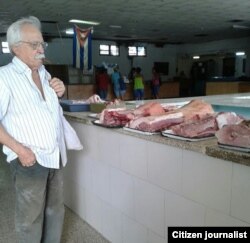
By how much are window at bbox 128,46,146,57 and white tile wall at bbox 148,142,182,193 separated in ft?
48.4

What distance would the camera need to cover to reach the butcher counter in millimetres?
1321

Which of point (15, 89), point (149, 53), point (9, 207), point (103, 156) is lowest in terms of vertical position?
point (9, 207)

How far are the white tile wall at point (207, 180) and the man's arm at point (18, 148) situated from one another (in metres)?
0.81

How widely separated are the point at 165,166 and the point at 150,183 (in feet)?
0.61

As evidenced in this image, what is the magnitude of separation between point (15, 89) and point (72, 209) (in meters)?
1.47

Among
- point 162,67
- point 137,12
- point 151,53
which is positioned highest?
point 137,12

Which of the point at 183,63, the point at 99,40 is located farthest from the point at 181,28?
the point at 183,63

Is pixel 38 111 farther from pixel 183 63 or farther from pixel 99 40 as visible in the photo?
pixel 183 63

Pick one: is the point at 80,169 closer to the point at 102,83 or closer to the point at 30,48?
the point at 30,48

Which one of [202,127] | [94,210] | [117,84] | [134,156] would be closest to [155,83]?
[117,84]

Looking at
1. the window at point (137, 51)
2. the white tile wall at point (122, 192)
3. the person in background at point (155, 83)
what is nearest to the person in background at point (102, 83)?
the person in background at point (155, 83)

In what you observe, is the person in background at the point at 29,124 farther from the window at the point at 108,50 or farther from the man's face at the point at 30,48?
the window at the point at 108,50

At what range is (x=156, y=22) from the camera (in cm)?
966

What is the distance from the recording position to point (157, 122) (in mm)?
1755
